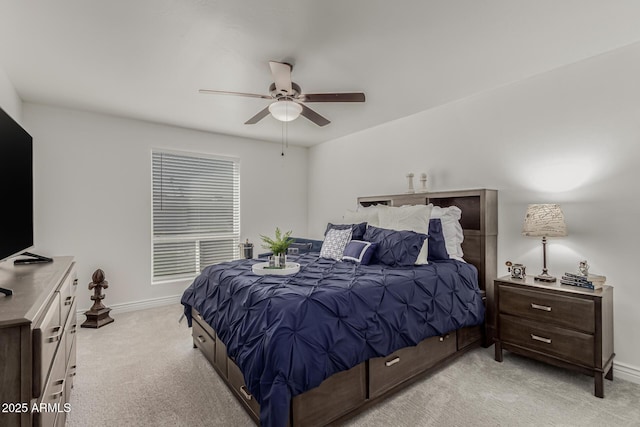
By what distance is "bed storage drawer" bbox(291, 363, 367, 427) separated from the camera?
1.60 metres

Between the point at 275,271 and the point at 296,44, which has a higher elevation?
the point at 296,44

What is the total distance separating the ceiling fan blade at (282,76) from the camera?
2.11 meters

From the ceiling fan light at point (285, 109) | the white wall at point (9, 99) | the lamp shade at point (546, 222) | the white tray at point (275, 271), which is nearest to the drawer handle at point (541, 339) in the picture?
the lamp shade at point (546, 222)

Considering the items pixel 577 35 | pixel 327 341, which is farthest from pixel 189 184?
pixel 577 35

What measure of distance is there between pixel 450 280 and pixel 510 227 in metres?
1.00

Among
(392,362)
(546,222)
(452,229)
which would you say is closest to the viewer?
(392,362)

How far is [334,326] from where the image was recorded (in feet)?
5.59

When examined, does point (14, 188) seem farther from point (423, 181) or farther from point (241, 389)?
point (423, 181)

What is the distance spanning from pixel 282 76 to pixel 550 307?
107 inches

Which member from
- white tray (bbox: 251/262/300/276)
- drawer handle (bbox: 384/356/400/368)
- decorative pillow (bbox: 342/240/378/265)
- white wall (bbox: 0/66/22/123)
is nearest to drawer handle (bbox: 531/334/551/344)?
drawer handle (bbox: 384/356/400/368)

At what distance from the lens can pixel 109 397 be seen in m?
2.07

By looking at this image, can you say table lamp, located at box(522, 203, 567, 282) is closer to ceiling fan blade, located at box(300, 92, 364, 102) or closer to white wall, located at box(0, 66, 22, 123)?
ceiling fan blade, located at box(300, 92, 364, 102)

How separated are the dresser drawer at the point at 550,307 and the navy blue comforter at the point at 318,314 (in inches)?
11.2

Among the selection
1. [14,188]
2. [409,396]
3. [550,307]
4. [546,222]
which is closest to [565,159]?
[546,222]
